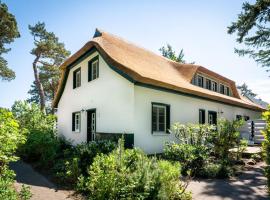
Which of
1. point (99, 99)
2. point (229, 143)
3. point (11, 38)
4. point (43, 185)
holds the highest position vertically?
point (11, 38)

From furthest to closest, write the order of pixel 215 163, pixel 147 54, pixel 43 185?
pixel 147 54 < pixel 215 163 < pixel 43 185

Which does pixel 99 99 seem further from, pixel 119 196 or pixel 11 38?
pixel 11 38

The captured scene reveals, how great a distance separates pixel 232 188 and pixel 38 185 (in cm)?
552

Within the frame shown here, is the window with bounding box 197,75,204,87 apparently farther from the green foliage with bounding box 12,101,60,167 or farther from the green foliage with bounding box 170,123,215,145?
the green foliage with bounding box 12,101,60,167

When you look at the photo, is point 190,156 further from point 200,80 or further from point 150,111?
point 200,80

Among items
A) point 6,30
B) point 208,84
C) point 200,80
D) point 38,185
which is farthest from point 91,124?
point 6,30

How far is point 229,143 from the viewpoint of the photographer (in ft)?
32.5

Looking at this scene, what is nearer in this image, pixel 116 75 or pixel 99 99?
pixel 116 75

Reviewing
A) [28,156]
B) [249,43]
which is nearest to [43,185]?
[28,156]

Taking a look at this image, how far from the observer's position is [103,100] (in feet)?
39.7

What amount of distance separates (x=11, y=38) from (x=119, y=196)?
21.6m

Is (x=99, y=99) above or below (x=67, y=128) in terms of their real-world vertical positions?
above

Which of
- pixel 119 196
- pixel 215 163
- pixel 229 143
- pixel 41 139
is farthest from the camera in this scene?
pixel 41 139

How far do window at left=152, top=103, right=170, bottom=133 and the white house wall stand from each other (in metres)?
0.24
